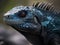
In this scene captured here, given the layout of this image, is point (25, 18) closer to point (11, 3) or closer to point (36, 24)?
point (36, 24)

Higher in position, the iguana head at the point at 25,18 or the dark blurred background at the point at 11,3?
the dark blurred background at the point at 11,3

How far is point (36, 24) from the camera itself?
2301 mm

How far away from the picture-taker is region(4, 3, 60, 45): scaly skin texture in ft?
7.32

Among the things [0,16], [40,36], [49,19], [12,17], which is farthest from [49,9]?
[0,16]

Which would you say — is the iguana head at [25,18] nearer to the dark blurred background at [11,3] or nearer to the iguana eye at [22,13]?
the iguana eye at [22,13]

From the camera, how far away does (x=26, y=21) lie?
7.38 ft

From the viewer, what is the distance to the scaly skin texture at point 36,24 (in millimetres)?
2232

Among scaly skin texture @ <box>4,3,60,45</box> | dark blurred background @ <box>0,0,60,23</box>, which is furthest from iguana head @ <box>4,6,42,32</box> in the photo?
Result: dark blurred background @ <box>0,0,60,23</box>

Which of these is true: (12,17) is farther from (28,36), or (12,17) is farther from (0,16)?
(0,16)

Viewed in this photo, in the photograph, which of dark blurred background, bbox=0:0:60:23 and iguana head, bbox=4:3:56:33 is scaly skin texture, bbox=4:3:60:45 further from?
dark blurred background, bbox=0:0:60:23

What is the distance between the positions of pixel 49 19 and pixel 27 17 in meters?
0.27

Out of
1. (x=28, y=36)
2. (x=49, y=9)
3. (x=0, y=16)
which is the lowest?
(x=28, y=36)

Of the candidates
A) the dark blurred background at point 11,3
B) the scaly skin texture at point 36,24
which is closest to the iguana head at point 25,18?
the scaly skin texture at point 36,24

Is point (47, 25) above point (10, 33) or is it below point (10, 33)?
below
